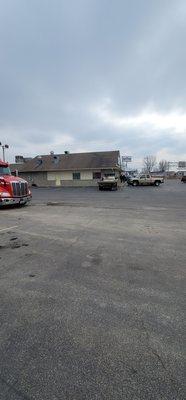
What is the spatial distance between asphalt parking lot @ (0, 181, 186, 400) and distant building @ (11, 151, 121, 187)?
41787mm

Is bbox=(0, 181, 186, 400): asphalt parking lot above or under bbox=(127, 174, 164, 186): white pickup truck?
under

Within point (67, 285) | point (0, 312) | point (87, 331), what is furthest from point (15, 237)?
point (87, 331)

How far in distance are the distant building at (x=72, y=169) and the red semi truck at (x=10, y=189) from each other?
102ft

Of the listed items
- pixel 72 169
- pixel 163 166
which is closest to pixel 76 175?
pixel 72 169

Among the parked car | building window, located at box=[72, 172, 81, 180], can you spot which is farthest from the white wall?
the parked car

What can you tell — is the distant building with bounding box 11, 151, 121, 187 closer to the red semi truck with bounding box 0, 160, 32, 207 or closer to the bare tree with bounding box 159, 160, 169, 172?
the red semi truck with bounding box 0, 160, 32, 207

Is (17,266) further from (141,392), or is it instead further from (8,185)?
(8,185)

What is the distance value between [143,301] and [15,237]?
5390mm

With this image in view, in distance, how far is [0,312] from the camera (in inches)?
158

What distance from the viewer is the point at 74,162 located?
52344 millimetres

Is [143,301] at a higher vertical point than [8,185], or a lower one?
lower

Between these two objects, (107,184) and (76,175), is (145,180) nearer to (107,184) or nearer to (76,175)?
(76,175)

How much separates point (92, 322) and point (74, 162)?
162 ft

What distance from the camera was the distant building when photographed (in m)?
49.1
